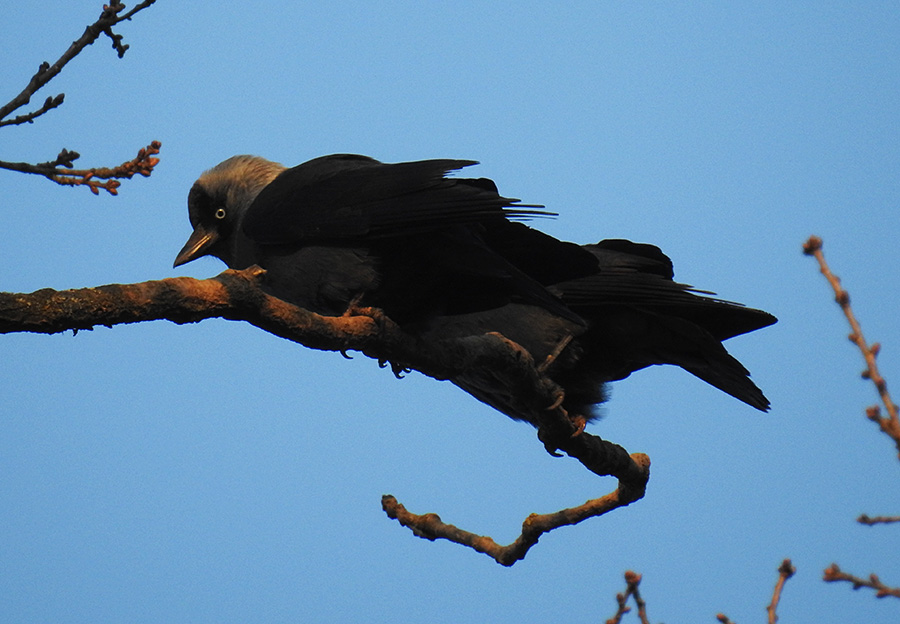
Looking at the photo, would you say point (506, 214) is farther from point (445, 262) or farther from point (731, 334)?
point (731, 334)

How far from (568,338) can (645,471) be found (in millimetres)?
761

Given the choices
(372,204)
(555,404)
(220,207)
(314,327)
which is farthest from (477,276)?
(220,207)

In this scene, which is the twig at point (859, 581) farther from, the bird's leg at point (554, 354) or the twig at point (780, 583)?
the bird's leg at point (554, 354)

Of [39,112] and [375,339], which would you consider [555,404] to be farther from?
[39,112]

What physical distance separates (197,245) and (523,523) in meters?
2.50

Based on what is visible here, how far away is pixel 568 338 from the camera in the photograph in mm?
4480

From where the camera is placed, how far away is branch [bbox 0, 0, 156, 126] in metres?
2.72

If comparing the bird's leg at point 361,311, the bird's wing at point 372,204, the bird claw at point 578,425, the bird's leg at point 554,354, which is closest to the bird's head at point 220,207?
the bird's wing at point 372,204

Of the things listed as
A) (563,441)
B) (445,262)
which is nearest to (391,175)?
(445,262)

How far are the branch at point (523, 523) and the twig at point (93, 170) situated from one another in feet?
5.86

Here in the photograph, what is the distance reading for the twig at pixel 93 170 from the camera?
9.02 ft

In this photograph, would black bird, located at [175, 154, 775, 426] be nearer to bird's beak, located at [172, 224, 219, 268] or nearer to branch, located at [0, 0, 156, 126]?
bird's beak, located at [172, 224, 219, 268]

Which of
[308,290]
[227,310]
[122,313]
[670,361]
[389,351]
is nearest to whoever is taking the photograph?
[122,313]

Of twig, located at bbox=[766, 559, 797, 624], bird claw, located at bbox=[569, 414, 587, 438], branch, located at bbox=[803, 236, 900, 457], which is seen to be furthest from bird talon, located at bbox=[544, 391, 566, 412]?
branch, located at bbox=[803, 236, 900, 457]
